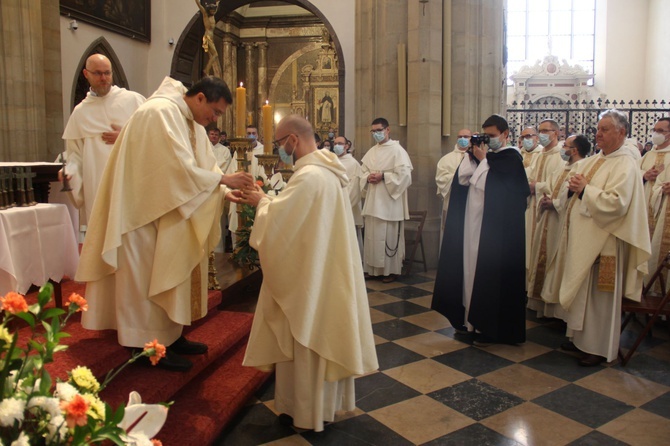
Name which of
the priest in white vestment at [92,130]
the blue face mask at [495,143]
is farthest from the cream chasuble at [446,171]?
the priest in white vestment at [92,130]

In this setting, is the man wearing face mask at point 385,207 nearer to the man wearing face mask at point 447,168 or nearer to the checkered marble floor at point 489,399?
the man wearing face mask at point 447,168

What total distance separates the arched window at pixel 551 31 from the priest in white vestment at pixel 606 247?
1822 cm

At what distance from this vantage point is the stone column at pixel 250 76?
15617 millimetres

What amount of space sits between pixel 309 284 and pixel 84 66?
7.95 m

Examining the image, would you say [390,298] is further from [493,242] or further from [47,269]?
[47,269]

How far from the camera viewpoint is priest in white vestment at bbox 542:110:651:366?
167 inches

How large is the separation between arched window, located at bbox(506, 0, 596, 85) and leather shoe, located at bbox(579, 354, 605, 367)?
18.7 m

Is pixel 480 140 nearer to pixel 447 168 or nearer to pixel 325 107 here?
pixel 447 168

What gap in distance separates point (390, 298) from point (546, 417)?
3069 millimetres

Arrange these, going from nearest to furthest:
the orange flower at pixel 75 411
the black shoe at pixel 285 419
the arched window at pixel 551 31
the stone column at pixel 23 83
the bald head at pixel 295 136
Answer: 1. the orange flower at pixel 75 411
2. the bald head at pixel 295 136
3. the black shoe at pixel 285 419
4. the stone column at pixel 23 83
5. the arched window at pixel 551 31

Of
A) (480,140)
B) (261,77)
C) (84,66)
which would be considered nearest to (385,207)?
A: (480,140)

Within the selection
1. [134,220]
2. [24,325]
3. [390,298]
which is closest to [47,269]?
[24,325]

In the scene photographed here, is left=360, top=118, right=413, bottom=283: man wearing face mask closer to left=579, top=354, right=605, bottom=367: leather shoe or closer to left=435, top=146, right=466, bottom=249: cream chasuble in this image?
left=435, top=146, right=466, bottom=249: cream chasuble

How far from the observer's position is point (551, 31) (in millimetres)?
21500
